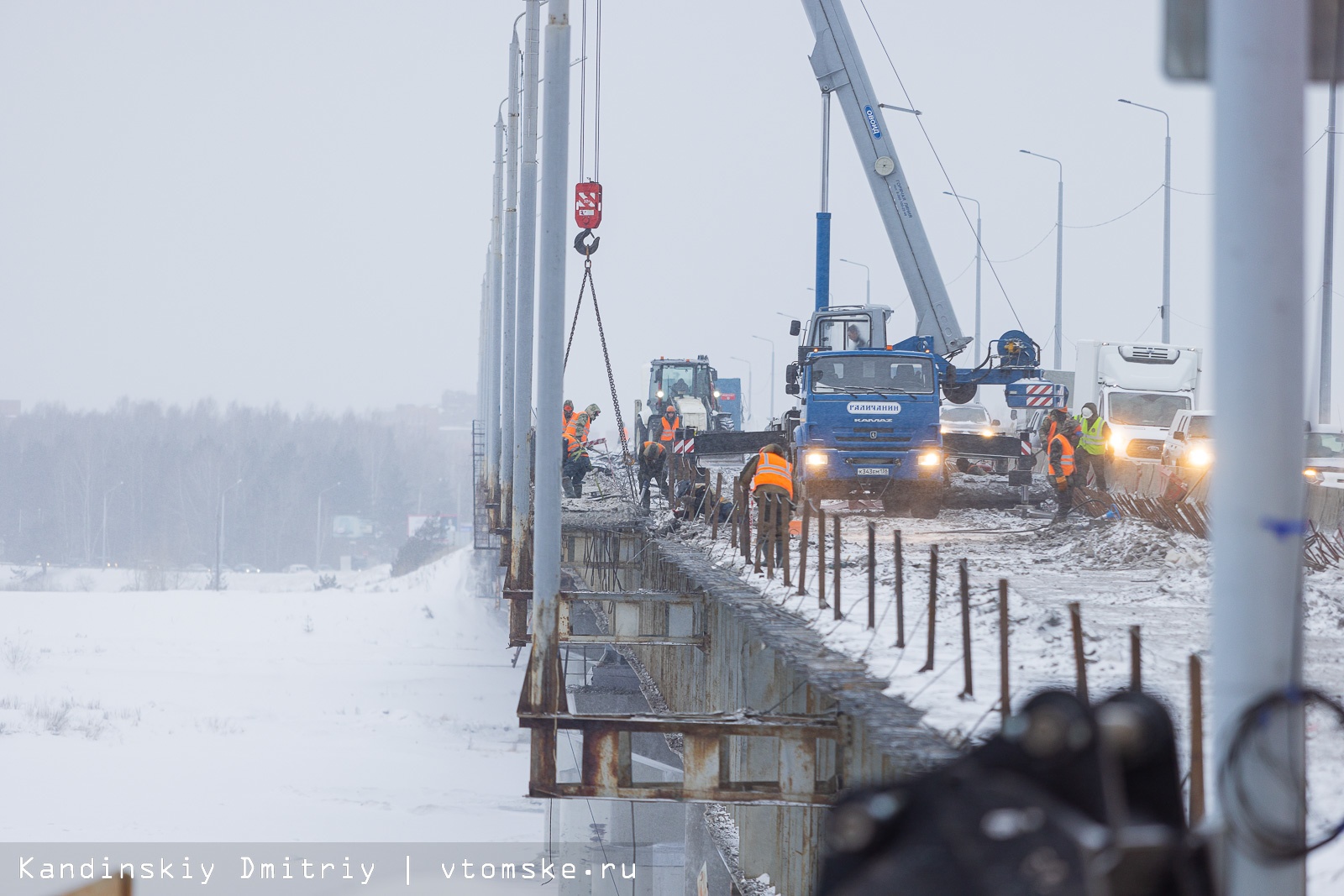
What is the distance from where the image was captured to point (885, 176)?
25.0 metres

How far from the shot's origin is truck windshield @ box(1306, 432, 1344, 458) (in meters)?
24.6

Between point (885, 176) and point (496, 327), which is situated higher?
point (885, 176)

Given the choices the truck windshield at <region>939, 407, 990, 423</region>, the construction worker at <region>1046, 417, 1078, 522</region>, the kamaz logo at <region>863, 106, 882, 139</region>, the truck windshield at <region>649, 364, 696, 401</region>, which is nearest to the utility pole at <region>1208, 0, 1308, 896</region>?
the construction worker at <region>1046, 417, 1078, 522</region>

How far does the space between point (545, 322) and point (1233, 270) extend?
8.62 m

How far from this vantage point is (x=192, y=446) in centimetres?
13662

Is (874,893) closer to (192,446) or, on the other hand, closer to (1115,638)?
(1115,638)

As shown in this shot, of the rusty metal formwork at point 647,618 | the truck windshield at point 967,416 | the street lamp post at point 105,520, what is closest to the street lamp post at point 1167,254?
the truck windshield at point 967,416

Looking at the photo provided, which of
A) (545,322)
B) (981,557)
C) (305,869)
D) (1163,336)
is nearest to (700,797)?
(545,322)

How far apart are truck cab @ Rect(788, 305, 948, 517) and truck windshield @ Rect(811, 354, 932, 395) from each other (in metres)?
0.01

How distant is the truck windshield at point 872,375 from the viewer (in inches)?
807

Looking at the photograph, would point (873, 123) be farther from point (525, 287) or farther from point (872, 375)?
Result: point (525, 287)

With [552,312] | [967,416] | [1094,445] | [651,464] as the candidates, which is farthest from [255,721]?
[552,312]

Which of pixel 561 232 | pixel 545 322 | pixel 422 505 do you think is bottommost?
pixel 422 505

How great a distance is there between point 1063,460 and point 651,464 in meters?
6.48
